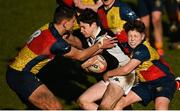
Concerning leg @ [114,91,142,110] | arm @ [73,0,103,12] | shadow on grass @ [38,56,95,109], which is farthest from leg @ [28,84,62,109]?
arm @ [73,0,103,12]

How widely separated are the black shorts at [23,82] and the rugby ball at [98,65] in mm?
1053

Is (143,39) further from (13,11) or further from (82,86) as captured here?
(13,11)

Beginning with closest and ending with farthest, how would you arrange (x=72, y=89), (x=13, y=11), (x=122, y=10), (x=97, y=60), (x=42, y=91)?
1. (x=42, y=91)
2. (x=97, y=60)
3. (x=122, y=10)
4. (x=72, y=89)
5. (x=13, y=11)

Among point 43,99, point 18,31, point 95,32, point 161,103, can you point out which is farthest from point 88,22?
point 18,31

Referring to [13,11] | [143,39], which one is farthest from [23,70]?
[13,11]

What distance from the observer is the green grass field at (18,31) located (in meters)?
10.5

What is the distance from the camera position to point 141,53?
848cm

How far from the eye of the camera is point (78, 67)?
498 inches

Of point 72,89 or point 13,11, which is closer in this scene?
point 72,89

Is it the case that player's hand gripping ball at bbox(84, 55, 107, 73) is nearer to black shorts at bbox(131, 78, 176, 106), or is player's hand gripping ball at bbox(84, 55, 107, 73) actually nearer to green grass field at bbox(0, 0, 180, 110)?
black shorts at bbox(131, 78, 176, 106)

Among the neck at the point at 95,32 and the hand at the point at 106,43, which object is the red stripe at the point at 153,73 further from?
the neck at the point at 95,32

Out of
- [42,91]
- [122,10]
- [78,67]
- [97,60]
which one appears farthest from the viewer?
[78,67]

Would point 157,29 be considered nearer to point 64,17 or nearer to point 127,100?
point 127,100

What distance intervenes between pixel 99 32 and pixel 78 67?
12.1ft
